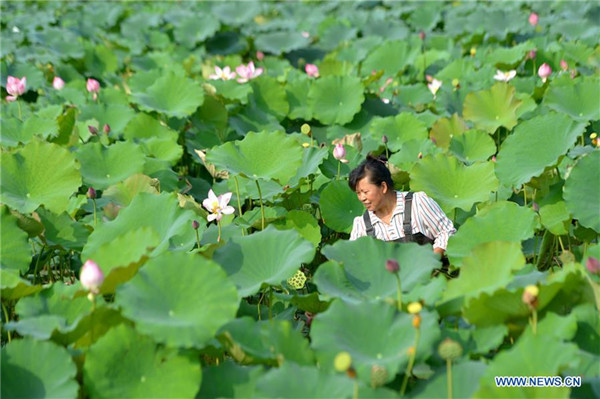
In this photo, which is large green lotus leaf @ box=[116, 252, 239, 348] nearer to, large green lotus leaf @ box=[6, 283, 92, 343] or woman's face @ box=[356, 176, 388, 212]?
large green lotus leaf @ box=[6, 283, 92, 343]

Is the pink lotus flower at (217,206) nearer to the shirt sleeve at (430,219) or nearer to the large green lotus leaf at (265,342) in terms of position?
the shirt sleeve at (430,219)

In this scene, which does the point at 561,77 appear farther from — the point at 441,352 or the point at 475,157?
the point at 441,352

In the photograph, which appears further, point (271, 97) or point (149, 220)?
point (271, 97)

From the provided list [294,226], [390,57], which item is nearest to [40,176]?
[294,226]

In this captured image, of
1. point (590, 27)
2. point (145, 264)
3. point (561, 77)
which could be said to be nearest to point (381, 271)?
point (145, 264)

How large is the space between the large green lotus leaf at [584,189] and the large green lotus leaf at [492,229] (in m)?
0.18

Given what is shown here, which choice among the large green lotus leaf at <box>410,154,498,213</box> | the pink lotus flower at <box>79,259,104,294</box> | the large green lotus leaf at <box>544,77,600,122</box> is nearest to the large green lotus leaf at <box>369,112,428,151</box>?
the large green lotus leaf at <box>544,77,600,122</box>

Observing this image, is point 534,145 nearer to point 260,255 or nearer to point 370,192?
point 370,192

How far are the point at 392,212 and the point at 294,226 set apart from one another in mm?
344

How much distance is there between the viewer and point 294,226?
299cm

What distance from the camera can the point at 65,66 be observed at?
5328 millimetres

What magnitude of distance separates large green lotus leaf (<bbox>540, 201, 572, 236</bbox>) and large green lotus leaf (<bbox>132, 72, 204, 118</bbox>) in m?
1.80

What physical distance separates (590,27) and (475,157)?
3095mm

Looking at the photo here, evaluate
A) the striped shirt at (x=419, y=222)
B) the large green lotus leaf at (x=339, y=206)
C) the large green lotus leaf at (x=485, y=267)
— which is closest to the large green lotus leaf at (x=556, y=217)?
the striped shirt at (x=419, y=222)
